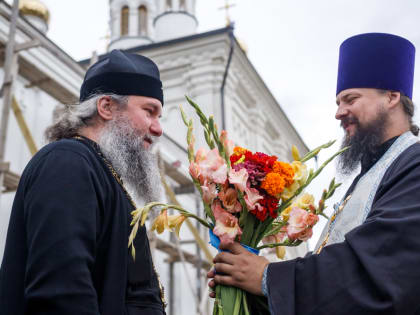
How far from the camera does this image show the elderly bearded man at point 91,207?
2111 mm

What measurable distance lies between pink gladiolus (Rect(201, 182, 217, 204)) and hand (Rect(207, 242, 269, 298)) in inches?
8.0

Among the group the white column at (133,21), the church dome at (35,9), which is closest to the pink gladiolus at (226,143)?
the church dome at (35,9)

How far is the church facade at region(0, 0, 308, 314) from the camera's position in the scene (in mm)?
9172

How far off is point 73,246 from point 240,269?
2.39ft

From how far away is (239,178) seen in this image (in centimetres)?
239

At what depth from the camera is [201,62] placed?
16156mm

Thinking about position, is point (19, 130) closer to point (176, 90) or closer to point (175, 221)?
point (175, 221)

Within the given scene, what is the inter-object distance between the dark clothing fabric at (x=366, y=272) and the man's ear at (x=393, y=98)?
78 cm

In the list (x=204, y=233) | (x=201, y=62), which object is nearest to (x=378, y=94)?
(x=204, y=233)

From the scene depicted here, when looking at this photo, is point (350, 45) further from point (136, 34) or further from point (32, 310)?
point (136, 34)

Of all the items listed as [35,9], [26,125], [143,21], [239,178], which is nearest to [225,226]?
[239,178]

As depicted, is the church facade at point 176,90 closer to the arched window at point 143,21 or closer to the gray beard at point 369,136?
the arched window at point 143,21

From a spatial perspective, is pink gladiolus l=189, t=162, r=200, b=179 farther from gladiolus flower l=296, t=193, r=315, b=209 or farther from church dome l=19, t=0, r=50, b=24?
church dome l=19, t=0, r=50, b=24

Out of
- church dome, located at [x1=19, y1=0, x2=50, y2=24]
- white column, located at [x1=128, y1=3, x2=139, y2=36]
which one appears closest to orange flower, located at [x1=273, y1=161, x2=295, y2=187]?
church dome, located at [x1=19, y1=0, x2=50, y2=24]
